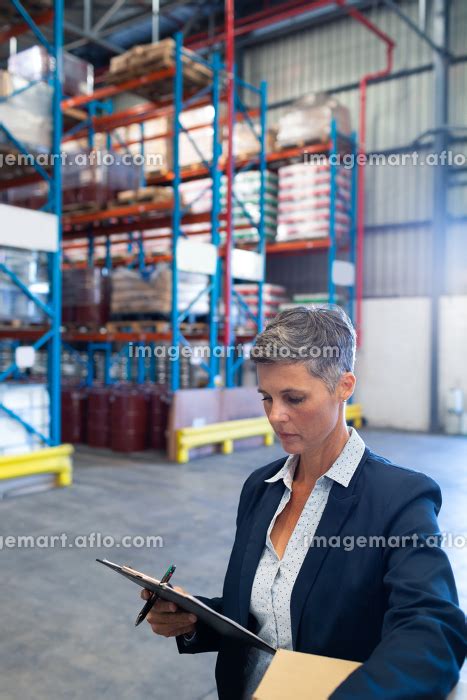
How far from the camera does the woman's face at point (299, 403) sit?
4.92ft

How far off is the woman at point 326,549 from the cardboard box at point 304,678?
0.06m

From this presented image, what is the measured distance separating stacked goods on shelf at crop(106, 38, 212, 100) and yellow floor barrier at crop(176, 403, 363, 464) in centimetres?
466

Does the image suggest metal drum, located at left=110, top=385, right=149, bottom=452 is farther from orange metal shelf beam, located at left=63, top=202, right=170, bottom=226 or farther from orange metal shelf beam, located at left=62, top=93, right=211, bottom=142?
orange metal shelf beam, located at left=62, top=93, right=211, bottom=142

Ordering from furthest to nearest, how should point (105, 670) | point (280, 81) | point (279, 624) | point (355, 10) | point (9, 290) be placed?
point (280, 81)
point (355, 10)
point (9, 290)
point (105, 670)
point (279, 624)

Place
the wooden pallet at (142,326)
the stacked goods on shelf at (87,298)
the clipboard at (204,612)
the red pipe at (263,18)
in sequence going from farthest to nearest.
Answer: the red pipe at (263,18) < the stacked goods on shelf at (87,298) < the wooden pallet at (142,326) < the clipboard at (204,612)

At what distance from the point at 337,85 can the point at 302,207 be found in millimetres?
3398

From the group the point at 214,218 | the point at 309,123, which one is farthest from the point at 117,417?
the point at 309,123

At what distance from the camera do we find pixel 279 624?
5.02ft

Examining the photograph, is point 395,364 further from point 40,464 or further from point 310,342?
point 310,342

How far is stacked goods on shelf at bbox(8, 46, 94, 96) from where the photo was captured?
8852 mm

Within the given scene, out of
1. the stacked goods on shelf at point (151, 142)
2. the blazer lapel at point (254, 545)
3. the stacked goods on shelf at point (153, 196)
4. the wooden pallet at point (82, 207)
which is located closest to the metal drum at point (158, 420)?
the stacked goods on shelf at point (153, 196)

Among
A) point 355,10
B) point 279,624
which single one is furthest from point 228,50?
point 279,624

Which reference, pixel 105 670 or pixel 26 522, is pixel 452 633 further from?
pixel 26 522

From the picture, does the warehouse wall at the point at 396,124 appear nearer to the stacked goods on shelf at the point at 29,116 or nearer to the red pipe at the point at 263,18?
the red pipe at the point at 263,18
